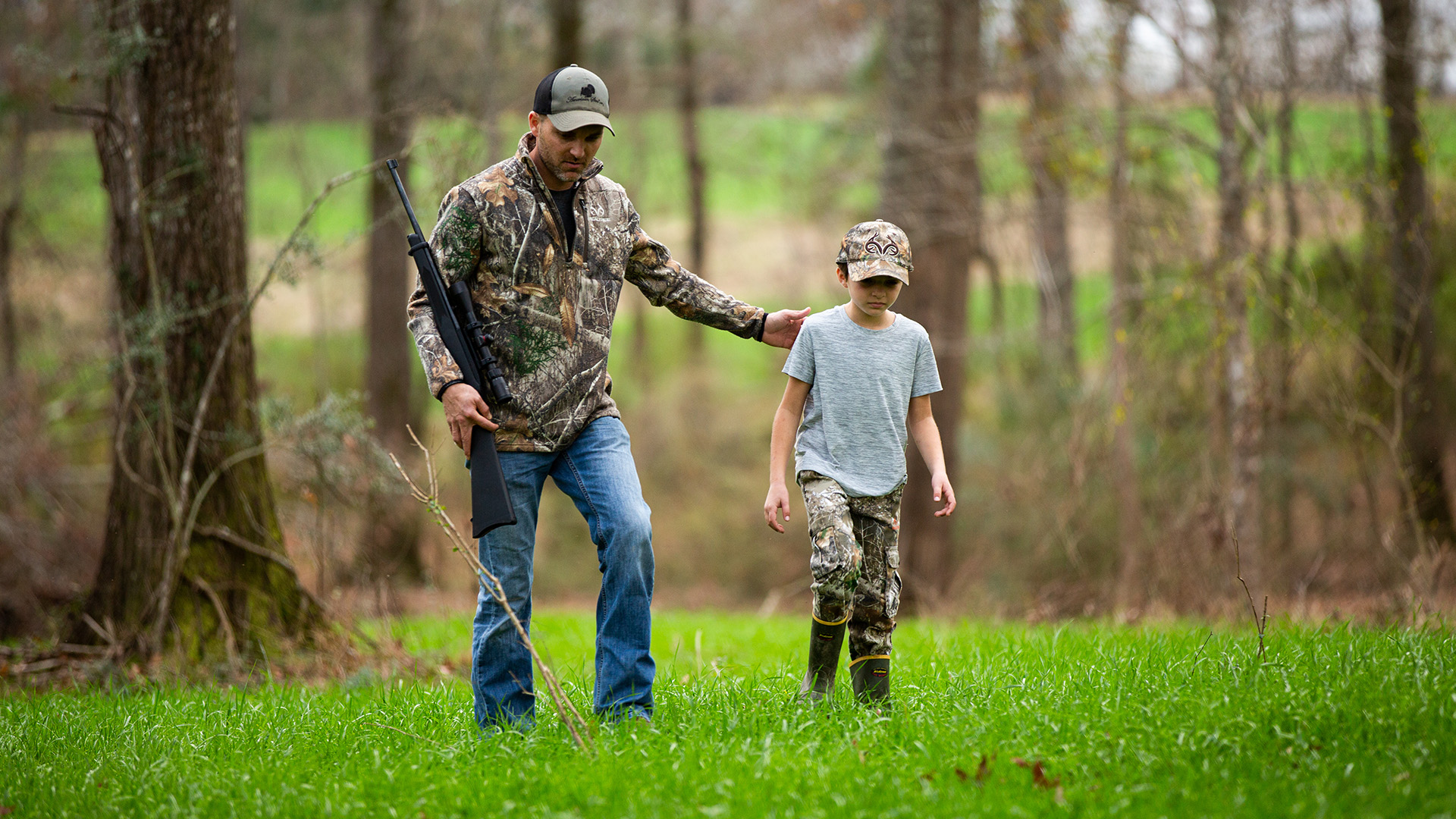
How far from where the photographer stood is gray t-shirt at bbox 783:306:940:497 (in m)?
4.39

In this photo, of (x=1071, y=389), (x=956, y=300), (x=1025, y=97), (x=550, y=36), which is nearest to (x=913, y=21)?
(x=1025, y=97)

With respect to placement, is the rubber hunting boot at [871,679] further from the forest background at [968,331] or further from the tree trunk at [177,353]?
the tree trunk at [177,353]

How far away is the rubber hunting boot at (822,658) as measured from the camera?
4.45 meters

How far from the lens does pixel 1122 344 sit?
11.6 m

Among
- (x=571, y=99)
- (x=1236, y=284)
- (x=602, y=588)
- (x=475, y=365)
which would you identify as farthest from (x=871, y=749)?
(x=1236, y=284)

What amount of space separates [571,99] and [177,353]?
14.1 ft

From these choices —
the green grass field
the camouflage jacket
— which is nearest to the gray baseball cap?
the camouflage jacket

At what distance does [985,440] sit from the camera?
17312mm

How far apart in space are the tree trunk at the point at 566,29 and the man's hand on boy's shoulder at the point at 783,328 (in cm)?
1507

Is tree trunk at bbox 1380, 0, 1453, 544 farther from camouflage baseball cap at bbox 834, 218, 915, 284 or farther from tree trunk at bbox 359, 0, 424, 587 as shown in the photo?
tree trunk at bbox 359, 0, 424, 587

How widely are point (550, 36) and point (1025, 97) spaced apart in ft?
30.2

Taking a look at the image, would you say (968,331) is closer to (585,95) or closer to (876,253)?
(876,253)

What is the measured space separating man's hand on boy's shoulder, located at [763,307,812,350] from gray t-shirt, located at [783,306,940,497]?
0.68 ft

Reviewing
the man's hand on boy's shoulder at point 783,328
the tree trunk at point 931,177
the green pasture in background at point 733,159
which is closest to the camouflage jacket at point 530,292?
the man's hand on boy's shoulder at point 783,328
